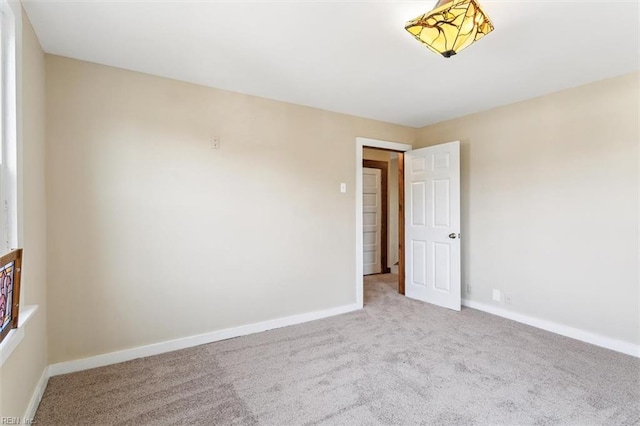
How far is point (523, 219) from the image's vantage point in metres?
3.25

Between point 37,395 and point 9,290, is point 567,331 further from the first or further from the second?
point 37,395

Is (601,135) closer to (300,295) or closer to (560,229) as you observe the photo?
(560,229)

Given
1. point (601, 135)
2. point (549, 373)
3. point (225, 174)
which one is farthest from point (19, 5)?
point (601, 135)

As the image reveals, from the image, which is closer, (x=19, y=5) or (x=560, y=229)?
(x=19, y=5)

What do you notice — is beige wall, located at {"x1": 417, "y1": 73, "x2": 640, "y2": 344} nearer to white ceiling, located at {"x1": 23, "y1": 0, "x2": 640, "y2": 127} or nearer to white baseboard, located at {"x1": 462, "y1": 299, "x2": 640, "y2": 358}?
white baseboard, located at {"x1": 462, "y1": 299, "x2": 640, "y2": 358}

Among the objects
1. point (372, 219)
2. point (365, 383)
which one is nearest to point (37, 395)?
point (365, 383)

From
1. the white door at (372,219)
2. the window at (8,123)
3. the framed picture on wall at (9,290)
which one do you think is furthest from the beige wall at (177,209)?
the white door at (372,219)

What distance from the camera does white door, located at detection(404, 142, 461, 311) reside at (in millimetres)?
3652

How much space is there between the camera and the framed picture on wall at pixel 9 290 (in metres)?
1.31

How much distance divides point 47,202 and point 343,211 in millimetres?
2707

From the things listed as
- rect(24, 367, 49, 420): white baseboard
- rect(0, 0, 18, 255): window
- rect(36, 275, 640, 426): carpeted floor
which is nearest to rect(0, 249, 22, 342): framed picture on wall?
rect(0, 0, 18, 255): window

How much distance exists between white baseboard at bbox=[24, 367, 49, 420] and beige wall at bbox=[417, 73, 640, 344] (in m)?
4.06

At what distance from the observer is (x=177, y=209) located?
2.69m

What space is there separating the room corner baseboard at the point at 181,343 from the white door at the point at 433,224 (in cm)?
120
